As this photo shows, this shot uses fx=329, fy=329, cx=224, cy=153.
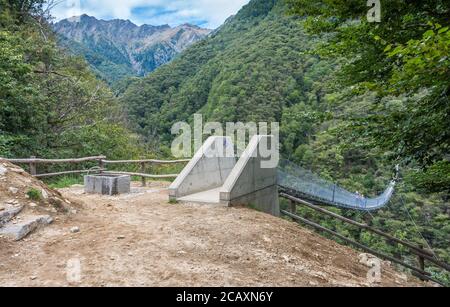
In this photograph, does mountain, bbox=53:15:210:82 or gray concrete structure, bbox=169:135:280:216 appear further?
mountain, bbox=53:15:210:82

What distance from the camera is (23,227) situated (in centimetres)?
378

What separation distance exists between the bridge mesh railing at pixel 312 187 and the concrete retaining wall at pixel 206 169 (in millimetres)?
1357

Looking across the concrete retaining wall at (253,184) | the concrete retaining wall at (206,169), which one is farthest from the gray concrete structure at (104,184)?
the concrete retaining wall at (253,184)

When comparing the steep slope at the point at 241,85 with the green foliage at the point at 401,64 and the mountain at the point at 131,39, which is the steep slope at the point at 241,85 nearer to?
the green foliage at the point at 401,64

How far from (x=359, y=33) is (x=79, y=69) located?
16.4 m

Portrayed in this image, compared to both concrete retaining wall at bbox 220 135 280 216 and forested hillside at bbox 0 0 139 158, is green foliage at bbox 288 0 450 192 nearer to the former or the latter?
concrete retaining wall at bbox 220 135 280 216

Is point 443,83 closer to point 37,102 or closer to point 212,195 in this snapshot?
point 212,195

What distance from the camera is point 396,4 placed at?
4.13 metres

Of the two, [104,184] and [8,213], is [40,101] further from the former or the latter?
[8,213]

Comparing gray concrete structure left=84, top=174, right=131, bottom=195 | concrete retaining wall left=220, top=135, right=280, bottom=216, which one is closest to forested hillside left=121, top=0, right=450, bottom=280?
concrete retaining wall left=220, top=135, right=280, bottom=216

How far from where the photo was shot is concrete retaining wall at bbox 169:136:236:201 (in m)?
6.25

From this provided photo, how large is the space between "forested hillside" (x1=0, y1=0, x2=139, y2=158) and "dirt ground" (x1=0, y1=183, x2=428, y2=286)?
230 inches

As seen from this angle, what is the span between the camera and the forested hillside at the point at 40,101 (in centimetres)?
924
